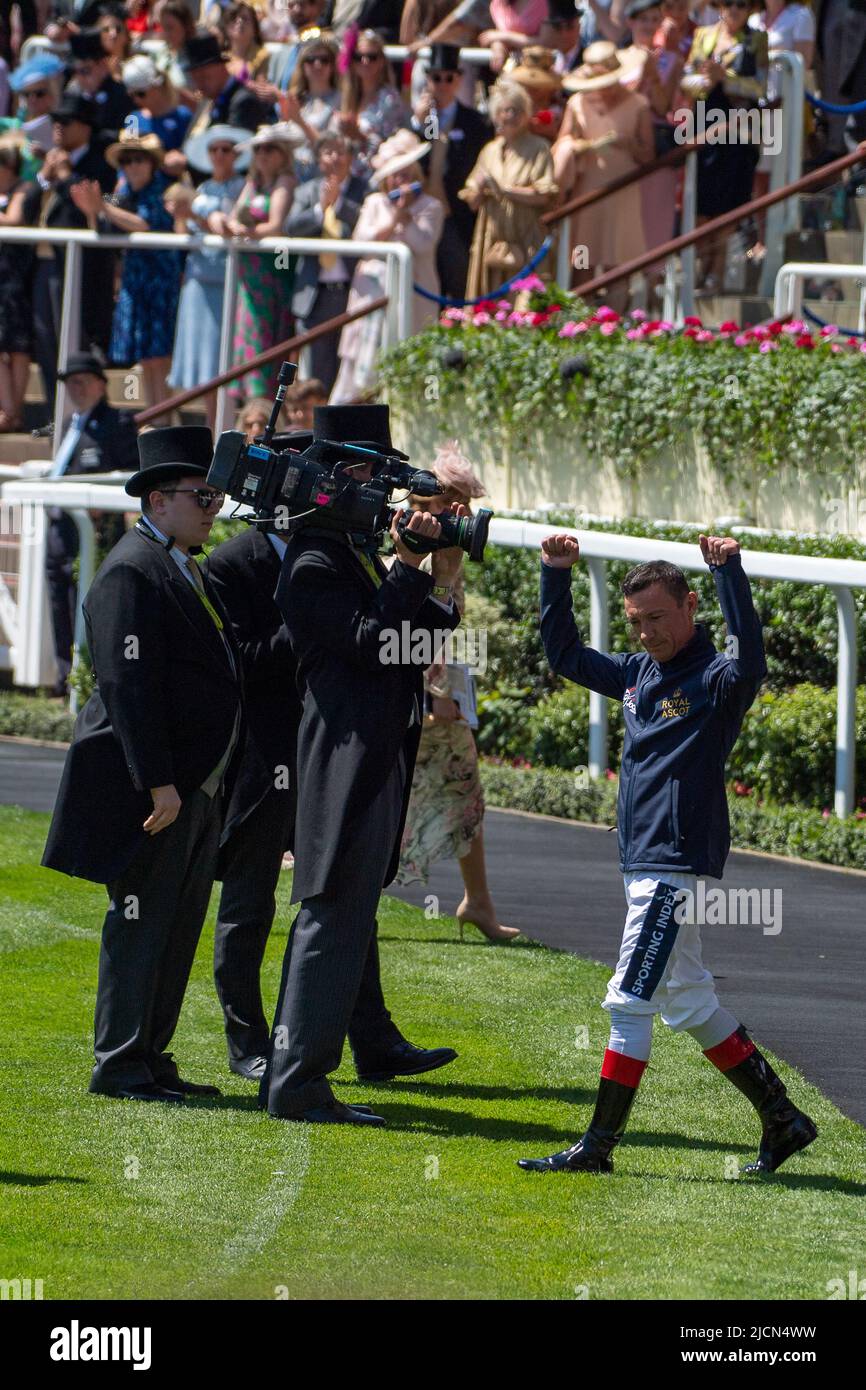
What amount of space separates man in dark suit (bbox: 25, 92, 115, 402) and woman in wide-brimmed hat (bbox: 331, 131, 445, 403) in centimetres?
187

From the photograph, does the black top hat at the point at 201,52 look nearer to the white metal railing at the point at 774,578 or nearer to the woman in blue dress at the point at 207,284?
the woman in blue dress at the point at 207,284

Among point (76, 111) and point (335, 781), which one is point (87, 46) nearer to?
point (76, 111)

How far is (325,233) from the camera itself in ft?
50.0

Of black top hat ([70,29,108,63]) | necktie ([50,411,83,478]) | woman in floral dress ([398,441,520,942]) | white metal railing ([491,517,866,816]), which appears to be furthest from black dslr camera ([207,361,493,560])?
black top hat ([70,29,108,63])

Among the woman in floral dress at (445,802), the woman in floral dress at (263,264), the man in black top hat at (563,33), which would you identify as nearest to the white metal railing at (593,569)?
the woman in floral dress at (263,264)

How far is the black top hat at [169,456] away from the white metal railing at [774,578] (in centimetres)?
452

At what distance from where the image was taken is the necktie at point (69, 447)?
15336 millimetres

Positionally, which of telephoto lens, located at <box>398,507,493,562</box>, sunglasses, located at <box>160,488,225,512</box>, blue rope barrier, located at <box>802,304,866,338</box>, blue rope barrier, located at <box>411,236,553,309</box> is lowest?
telephoto lens, located at <box>398,507,493,562</box>

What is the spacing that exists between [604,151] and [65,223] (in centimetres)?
390

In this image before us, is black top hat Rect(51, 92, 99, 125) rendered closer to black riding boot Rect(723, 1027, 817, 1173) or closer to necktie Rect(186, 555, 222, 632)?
necktie Rect(186, 555, 222, 632)

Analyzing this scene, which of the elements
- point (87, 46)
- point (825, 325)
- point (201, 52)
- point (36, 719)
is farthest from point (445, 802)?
point (87, 46)

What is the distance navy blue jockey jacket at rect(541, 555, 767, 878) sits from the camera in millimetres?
6062
